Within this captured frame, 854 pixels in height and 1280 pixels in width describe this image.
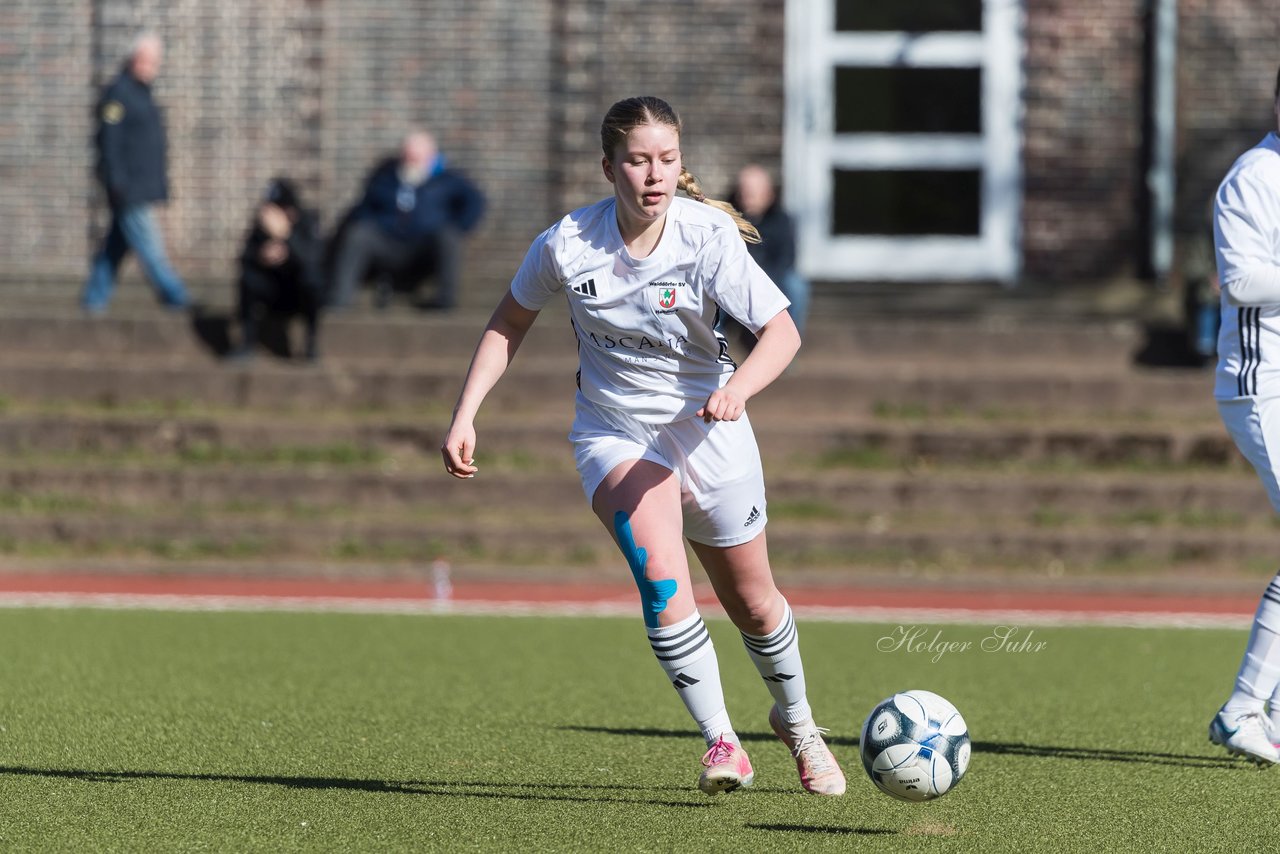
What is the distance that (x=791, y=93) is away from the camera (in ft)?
55.9

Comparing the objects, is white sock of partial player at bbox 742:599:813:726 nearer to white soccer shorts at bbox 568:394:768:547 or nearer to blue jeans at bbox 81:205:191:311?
white soccer shorts at bbox 568:394:768:547

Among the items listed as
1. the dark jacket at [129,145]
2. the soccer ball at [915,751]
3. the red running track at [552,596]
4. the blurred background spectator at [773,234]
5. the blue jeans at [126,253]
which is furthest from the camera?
the blue jeans at [126,253]

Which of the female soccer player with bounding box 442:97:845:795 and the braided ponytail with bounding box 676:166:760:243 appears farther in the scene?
the braided ponytail with bounding box 676:166:760:243

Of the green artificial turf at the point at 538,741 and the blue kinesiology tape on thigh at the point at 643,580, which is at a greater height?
the blue kinesiology tape on thigh at the point at 643,580

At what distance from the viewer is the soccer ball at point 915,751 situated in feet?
17.1

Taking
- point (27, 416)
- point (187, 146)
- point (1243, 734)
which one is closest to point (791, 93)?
point (187, 146)

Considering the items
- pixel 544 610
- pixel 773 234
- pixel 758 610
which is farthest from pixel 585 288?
pixel 773 234

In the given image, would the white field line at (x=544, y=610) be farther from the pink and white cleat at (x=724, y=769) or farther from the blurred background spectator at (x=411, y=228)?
the pink and white cleat at (x=724, y=769)

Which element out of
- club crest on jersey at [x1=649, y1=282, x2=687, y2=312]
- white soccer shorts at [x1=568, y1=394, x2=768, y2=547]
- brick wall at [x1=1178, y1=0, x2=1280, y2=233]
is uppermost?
brick wall at [x1=1178, y1=0, x2=1280, y2=233]

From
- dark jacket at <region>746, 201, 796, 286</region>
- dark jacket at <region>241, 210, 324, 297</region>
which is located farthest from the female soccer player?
dark jacket at <region>241, 210, 324, 297</region>

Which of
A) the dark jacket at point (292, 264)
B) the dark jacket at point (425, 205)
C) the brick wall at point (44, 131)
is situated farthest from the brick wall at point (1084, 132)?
the brick wall at point (44, 131)

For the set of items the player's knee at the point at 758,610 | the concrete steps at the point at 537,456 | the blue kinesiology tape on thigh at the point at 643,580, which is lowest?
the concrete steps at the point at 537,456

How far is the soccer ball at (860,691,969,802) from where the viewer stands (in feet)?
17.1

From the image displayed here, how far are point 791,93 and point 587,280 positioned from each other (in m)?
12.1
